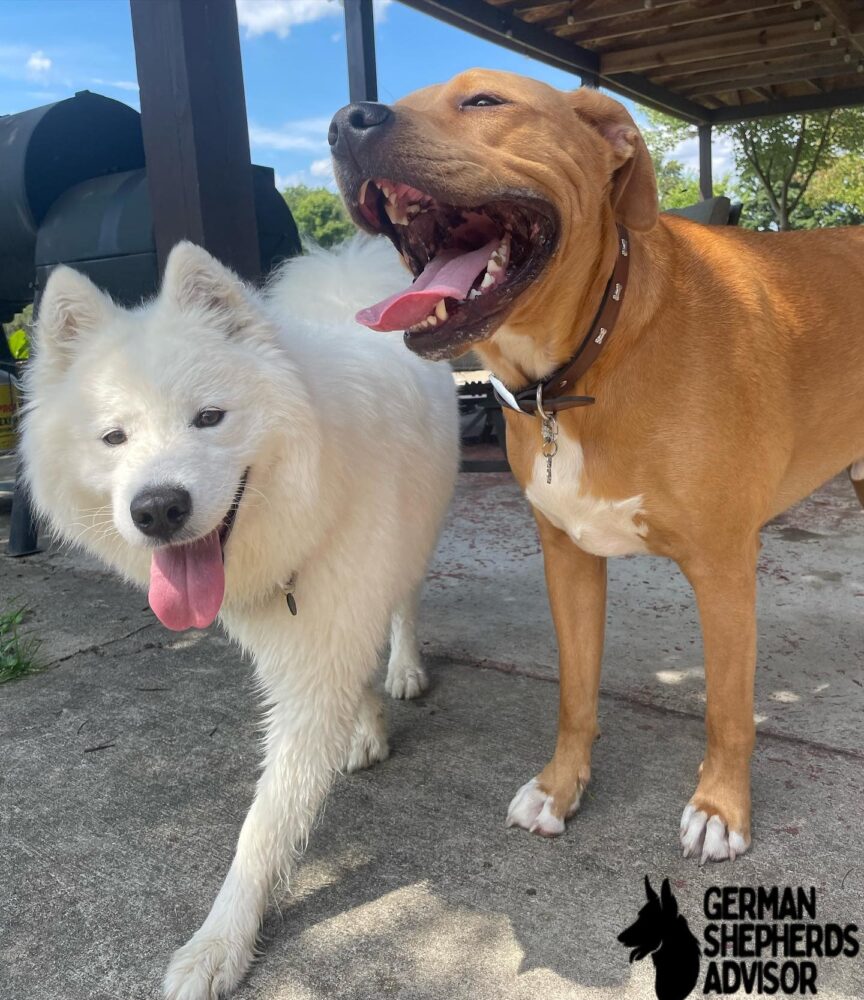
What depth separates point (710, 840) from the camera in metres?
2.09

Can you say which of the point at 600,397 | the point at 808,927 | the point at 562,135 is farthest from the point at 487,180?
the point at 808,927

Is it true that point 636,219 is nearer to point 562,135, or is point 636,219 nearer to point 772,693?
point 562,135

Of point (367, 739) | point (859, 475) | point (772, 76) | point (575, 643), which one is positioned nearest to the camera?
point (575, 643)

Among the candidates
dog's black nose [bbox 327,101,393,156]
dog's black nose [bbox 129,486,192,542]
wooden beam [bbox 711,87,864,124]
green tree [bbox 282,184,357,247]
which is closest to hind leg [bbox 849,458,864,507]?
dog's black nose [bbox 327,101,393,156]

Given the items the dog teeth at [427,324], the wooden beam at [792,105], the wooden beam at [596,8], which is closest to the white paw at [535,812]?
the dog teeth at [427,324]

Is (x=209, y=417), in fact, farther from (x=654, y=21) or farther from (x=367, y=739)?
(x=654, y=21)

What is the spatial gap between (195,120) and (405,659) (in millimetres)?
2328

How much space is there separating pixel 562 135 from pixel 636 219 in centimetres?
26

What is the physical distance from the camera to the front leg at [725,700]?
208cm

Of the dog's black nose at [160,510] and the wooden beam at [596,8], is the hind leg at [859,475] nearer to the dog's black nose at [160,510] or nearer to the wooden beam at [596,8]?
the dog's black nose at [160,510]

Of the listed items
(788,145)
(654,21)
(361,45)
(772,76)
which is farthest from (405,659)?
(788,145)

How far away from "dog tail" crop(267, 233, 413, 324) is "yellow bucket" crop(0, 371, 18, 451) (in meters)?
3.67

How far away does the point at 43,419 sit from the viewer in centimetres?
207

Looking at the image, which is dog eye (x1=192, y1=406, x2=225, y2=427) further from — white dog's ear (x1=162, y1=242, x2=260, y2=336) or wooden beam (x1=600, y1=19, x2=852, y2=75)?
wooden beam (x1=600, y1=19, x2=852, y2=75)
